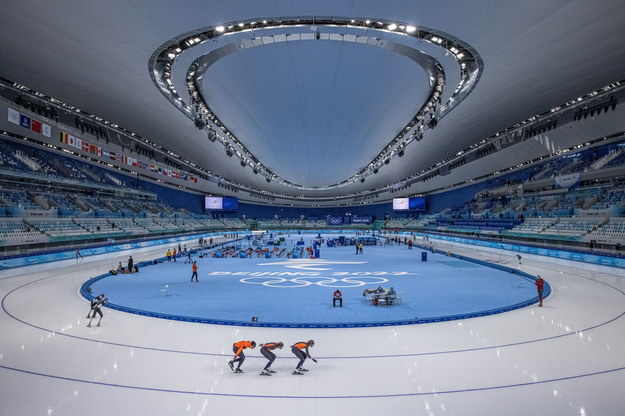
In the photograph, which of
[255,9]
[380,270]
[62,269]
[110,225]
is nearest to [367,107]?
[380,270]

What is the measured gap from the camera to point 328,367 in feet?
21.5

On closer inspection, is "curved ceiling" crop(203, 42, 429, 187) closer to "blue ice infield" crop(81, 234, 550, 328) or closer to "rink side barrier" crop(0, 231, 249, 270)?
"blue ice infield" crop(81, 234, 550, 328)

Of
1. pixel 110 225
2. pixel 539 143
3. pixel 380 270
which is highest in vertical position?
pixel 539 143

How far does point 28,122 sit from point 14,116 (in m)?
1.90

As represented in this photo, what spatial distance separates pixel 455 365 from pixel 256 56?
15.4 meters

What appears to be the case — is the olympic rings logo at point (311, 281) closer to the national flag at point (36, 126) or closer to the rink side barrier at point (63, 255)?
the rink side barrier at point (63, 255)

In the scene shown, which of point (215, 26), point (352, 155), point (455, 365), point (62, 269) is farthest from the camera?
point (352, 155)

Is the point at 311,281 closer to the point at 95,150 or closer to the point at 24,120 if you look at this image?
the point at 24,120

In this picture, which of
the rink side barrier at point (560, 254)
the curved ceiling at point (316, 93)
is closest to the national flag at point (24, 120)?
the curved ceiling at point (316, 93)

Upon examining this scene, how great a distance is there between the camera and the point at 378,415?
190 inches

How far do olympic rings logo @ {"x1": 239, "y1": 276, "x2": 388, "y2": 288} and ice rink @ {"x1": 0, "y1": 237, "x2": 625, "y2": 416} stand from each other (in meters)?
6.38

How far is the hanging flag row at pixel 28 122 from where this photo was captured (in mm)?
21828

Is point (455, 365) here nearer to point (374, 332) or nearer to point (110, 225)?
point (374, 332)

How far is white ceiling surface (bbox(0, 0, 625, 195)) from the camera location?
1249cm
